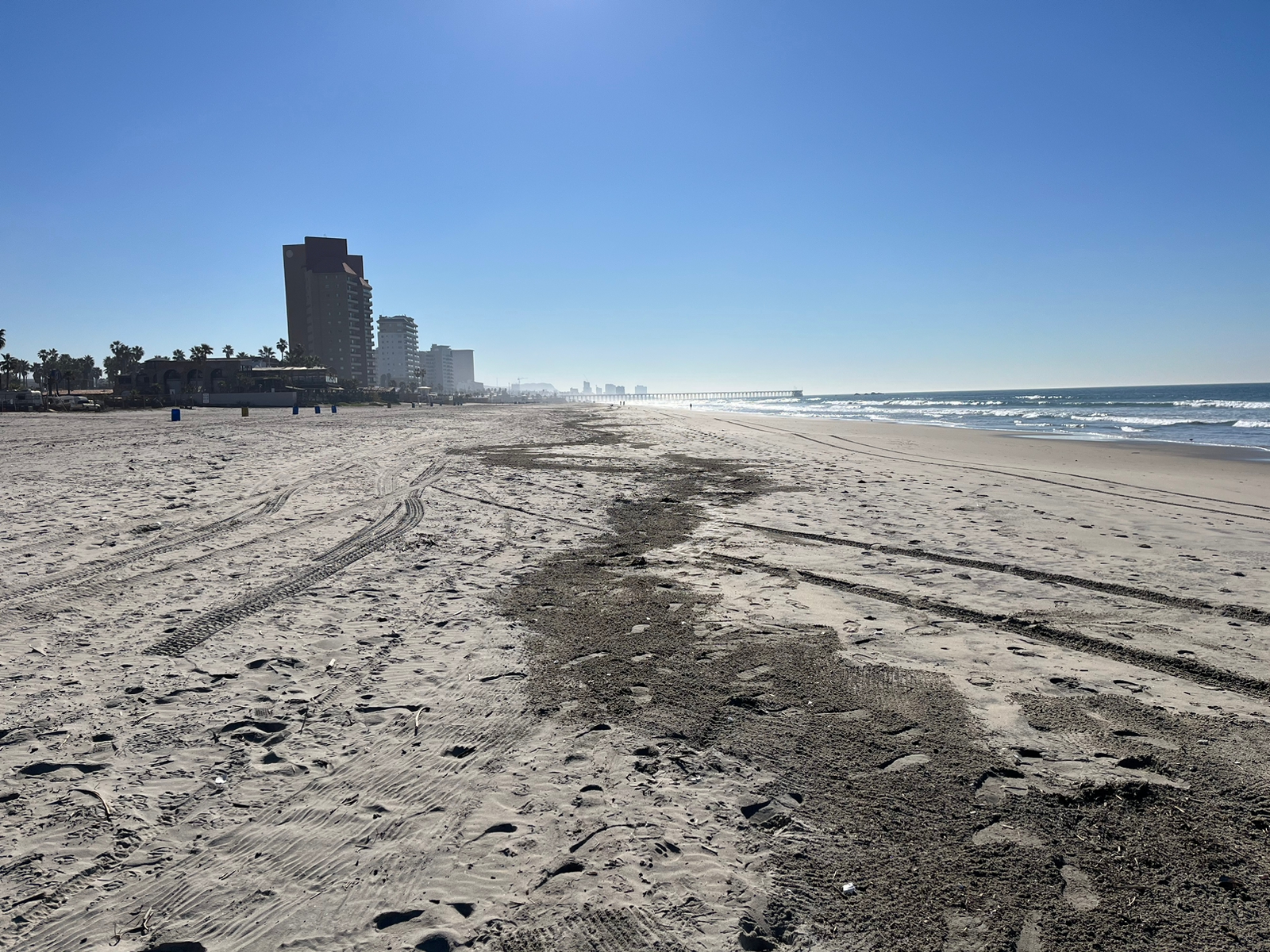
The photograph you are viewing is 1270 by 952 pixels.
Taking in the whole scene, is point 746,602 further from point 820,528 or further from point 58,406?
point 58,406

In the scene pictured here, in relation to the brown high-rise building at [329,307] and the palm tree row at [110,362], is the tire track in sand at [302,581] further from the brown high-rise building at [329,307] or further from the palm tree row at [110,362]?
the brown high-rise building at [329,307]

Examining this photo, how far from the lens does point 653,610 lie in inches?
215

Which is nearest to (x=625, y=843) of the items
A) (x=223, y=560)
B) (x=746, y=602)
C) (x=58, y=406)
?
(x=746, y=602)

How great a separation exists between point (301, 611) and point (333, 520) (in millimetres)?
3636

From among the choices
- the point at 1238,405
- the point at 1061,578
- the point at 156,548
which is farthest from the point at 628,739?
the point at 1238,405

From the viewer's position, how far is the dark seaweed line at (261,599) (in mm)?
4551

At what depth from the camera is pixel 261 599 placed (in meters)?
5.46

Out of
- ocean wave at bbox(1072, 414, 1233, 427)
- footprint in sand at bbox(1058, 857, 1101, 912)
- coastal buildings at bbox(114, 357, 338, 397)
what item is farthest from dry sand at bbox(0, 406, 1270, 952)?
coastal buildings at bbox(114, 357, 338, 397)

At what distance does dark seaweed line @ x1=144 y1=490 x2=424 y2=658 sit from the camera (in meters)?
4.55

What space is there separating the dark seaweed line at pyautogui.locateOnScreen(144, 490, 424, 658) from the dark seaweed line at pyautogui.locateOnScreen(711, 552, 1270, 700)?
4159 mm

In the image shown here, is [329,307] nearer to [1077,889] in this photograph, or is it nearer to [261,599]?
[261,599]

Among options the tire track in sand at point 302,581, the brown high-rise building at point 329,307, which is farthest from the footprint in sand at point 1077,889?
the brown high-rise building at point 329,307

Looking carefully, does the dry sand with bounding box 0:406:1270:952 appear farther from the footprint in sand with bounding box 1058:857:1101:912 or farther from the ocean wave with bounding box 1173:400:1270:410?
the ocean wave with bounding box 1173:400:1270:410

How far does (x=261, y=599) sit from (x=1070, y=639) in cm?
613
